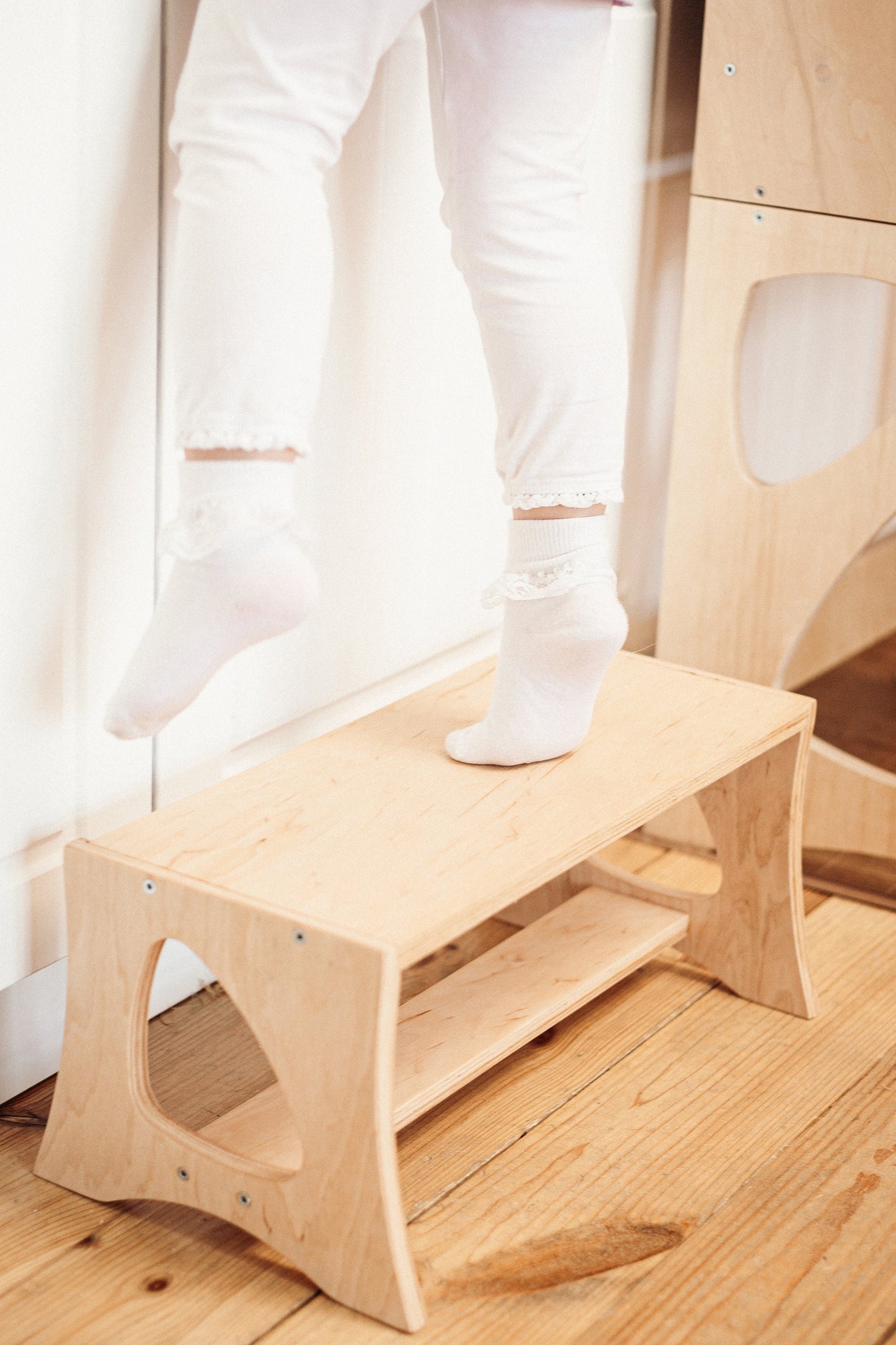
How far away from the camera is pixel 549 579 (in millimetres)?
1008

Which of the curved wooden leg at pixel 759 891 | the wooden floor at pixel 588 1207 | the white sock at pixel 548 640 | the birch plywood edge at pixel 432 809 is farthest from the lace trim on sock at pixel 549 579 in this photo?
the wooden floor at pixel 588 1207

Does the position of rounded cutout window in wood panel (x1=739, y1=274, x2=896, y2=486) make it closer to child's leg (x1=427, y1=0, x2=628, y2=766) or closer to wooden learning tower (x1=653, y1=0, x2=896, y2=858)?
wooden learning tower (x1=653, y1=0, x2=896, y2=858)

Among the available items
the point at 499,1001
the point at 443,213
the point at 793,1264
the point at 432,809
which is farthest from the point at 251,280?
the point at 793,1264

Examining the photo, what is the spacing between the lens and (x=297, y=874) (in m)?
0.88

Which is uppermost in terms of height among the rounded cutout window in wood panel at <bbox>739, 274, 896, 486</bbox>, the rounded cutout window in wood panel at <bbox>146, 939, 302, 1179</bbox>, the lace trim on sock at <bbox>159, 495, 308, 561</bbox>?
the rounded cutout window in wood panel at <bbox>739, 274, 896, 486</bbox>

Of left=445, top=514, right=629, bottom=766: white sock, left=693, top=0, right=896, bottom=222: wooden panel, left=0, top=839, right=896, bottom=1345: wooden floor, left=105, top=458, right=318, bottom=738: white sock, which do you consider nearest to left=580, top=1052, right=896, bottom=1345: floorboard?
left=0, top=839, right=896, bottom=1345: wooden floor

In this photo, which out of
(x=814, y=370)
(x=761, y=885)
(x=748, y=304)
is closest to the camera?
(x=761, y=885)

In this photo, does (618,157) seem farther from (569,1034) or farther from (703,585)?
(569,1034)

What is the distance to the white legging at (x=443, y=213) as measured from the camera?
2.73 ft

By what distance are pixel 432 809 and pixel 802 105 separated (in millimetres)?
704

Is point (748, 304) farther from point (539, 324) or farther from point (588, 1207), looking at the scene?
point (588, 1207)

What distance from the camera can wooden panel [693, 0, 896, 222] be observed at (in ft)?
4.07

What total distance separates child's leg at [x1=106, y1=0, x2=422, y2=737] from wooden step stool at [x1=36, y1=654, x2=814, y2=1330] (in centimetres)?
14

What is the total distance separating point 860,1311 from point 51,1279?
462 mm
